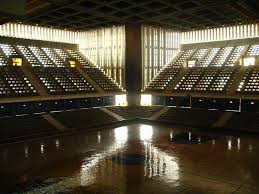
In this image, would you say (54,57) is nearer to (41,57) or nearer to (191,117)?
(41,57)

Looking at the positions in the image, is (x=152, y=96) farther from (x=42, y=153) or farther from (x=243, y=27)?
(x=42, y=153)

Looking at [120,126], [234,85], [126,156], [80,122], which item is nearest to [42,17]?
[80,122]

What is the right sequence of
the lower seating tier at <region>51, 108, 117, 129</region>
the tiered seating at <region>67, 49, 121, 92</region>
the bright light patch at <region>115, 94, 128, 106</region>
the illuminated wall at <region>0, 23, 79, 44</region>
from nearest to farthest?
the lower seating tier at <region>51, 108, 117, 129</region> < the illuminated wall at <region>0, 23, 79, 44</region> < the bright light patch at <region>115, 94, 128, 106</region> < the tiered seating at <region>67, 49, 121, 92</region>

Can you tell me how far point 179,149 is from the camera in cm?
1908

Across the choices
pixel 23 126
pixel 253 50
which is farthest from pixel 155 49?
pixel 23 126

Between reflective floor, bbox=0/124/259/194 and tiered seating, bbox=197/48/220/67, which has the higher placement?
tiered seating, bbox=197/48/220/67

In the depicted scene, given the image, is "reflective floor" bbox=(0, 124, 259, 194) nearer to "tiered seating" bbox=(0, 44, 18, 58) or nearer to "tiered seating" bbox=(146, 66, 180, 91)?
"tiered seating" bbox=(146, 66, 180, 91)

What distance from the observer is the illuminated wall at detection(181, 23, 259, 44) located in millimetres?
32312

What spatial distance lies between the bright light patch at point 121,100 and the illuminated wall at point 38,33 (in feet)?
35.6

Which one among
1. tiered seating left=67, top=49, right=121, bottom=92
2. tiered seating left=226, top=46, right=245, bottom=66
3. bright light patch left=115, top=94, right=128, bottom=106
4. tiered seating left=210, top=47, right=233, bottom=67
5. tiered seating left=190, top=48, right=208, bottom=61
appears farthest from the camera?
tiered seating left=190, top=48, right=208, bottom=61

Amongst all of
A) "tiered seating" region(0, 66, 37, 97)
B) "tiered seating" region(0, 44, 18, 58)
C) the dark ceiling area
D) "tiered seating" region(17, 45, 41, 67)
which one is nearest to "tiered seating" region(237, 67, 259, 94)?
the dark ceiling area

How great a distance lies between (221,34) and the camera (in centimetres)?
3462

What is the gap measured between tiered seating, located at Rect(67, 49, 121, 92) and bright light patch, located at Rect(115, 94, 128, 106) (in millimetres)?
926

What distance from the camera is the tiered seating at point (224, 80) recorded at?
2941 cm
